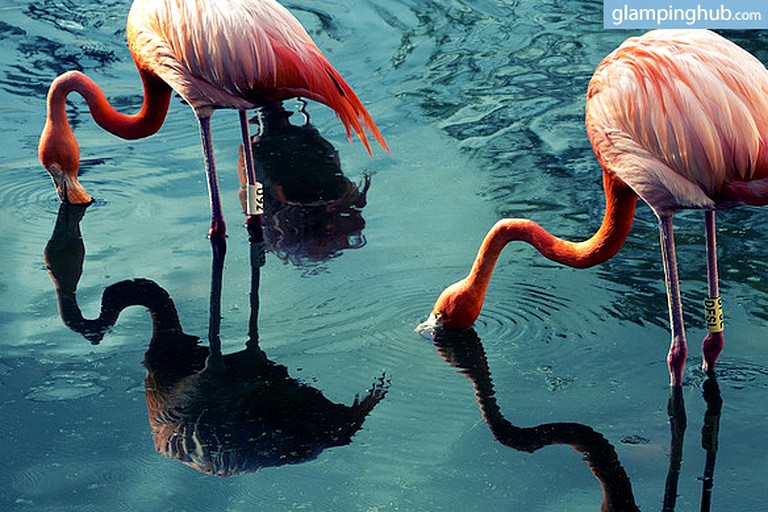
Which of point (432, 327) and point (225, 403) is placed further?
point (432, 327)

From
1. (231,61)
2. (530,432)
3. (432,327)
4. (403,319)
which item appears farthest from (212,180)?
(530,432)

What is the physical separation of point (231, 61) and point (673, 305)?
2.18 m

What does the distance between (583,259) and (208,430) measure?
4.84 ft

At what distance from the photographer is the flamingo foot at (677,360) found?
4.04 m

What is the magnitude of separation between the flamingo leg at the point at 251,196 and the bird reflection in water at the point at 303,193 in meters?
0.06

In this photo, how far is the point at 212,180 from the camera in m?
5.29

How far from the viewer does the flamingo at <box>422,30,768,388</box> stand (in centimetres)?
375

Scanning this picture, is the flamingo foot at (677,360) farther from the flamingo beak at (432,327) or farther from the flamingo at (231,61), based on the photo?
the flamingo at (231,61)

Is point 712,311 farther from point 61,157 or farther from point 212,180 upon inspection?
point 61,157

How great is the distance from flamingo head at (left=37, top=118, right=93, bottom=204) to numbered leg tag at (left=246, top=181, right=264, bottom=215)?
0.96 m

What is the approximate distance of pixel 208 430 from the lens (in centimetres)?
409

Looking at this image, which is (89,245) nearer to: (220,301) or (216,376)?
(220,301)

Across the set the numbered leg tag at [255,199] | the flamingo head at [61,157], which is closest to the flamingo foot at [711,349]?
the numbered leg tag at [255,199]

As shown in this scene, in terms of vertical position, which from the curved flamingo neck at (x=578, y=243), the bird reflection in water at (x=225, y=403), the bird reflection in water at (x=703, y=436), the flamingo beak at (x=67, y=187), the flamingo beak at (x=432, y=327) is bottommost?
the bird reflection in water at (x=703, y=436)
